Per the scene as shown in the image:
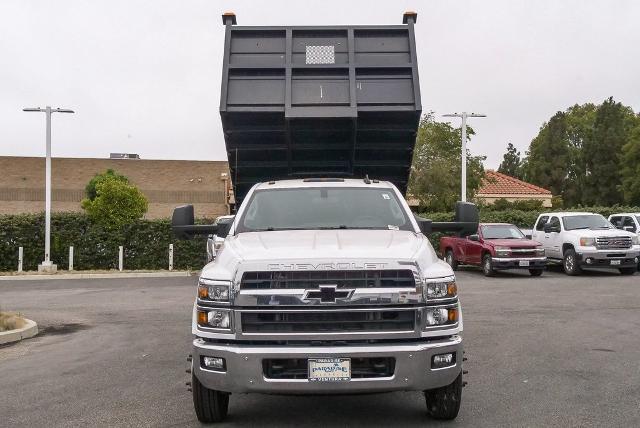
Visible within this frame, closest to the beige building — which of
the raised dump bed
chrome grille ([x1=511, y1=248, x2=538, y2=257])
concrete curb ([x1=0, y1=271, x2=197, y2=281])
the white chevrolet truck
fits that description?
chrome grille ([x1=511, y1=248, x2=538, y2=257])

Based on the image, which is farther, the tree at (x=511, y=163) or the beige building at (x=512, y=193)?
the tree at (x=511, y=163)

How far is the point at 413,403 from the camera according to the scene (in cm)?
661

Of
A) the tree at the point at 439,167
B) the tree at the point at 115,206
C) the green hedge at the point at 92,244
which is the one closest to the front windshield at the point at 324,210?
the green hedge at the point at 92,244

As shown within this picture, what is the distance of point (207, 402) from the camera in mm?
5859

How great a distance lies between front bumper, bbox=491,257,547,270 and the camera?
22.3m

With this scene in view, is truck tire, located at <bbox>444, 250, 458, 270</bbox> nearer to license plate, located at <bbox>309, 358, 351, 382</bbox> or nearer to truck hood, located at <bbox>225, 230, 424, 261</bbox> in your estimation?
truck hood, located at <bbox>225, 230, 424, 261</bbox>

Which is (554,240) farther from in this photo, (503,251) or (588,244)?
(503,251)

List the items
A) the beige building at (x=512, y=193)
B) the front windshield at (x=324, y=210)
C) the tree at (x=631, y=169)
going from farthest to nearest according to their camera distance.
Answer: the tree at (x=631, y=169), the beige building at (x=512, y=193), the front windshield at (x=324, y=210)

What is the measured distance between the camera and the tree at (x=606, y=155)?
2574 inches

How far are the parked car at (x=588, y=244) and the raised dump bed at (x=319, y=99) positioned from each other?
13.5 m

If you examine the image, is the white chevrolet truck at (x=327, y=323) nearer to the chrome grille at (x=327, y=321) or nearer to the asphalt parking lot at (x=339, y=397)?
the chrome grille at (x=327, y=321)

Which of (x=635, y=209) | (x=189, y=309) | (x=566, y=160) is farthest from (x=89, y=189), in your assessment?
(x=566, y=160)

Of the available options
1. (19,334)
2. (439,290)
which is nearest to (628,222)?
(19,334)

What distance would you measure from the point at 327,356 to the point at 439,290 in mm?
948
